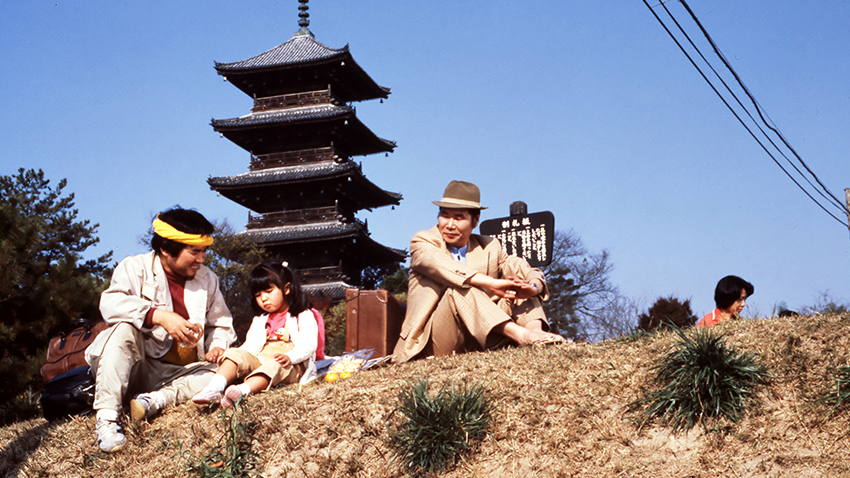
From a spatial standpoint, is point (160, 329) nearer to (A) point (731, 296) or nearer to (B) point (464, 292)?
(B) point (464, 292)

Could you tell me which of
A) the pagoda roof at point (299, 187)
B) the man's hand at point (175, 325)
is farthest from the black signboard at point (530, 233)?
the pagoda roof at point (299, 187)

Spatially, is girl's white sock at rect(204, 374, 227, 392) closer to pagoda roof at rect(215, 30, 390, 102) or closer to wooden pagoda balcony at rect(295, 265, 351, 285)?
wooden pagoda balcony at rect(295, 265, 351, 285)

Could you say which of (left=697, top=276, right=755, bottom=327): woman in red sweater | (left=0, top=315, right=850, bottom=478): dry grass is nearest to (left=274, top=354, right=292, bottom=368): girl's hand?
(left=0, top=315, right=850, bottom=478): dry grass

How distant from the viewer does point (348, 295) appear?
6.10 m

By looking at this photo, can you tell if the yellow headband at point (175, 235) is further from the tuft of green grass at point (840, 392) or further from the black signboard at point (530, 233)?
the black signboard at point (530, 233)

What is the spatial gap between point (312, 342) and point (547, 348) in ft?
4.99

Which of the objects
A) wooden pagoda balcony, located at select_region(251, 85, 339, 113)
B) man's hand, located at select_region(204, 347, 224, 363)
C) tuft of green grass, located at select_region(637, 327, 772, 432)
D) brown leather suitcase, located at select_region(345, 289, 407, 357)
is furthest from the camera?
wooden pagoda balcony, located at select_region(251, 85, 339, 113)

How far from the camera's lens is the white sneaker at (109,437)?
151 inches

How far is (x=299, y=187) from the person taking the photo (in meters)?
26.9

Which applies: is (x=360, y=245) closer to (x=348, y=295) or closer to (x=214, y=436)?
(x=348, y=295)

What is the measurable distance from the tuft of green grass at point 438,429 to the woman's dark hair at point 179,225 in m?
1.79

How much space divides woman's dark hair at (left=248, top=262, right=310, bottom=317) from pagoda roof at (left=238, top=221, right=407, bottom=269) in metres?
20.3

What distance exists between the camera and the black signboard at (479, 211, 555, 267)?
1079 cm

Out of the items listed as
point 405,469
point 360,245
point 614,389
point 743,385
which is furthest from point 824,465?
point 360,245
